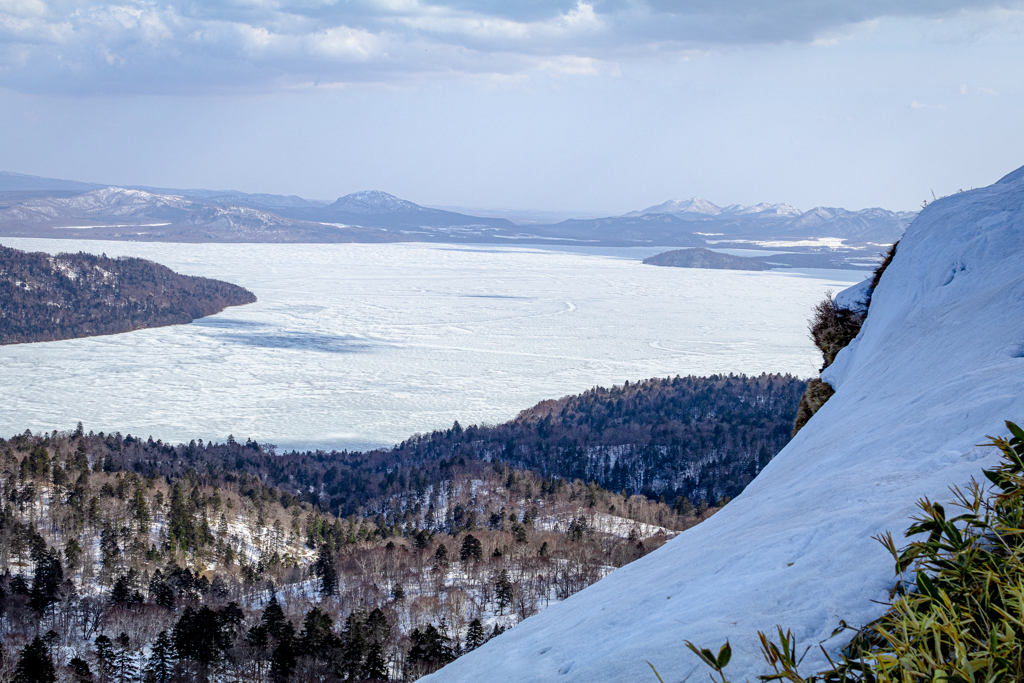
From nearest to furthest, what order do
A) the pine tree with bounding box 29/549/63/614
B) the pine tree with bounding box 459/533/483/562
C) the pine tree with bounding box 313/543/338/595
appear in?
1. the pine tree with bounding box 29/549/63/614
2. the pine tree with bounding box 313/543/338/595
3. the pine tree with bounding box 459/533/483/562

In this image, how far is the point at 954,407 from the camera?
482 cm

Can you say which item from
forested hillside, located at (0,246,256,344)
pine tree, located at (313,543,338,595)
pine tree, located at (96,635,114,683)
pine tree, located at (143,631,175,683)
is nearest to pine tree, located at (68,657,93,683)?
pine tree, located at (96,635,114,683)

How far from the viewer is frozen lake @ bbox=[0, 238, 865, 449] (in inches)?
2965

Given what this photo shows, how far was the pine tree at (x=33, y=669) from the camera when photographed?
1401 inches

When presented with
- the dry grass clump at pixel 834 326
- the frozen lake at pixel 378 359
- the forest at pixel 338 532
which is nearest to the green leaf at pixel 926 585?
the dry grass clump at pixel 834 326

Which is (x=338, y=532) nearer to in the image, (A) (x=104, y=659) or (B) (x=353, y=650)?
(B) (x=353, y=650)

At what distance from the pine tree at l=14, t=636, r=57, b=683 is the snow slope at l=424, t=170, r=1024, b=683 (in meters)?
39.6

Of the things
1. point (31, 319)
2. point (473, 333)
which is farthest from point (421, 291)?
point (31, 319)

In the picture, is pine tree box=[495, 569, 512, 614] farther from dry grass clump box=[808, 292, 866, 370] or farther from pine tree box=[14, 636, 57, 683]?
dry grass clump box=[808, 292, 866, 370]

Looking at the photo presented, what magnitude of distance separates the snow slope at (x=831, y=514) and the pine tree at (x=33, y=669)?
3961cm

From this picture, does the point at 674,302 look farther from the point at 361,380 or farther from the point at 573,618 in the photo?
the point at 573,618

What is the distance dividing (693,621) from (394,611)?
158 feet

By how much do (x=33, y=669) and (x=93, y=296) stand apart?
13101cm

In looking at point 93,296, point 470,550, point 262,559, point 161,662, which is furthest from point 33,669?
point 93,296
